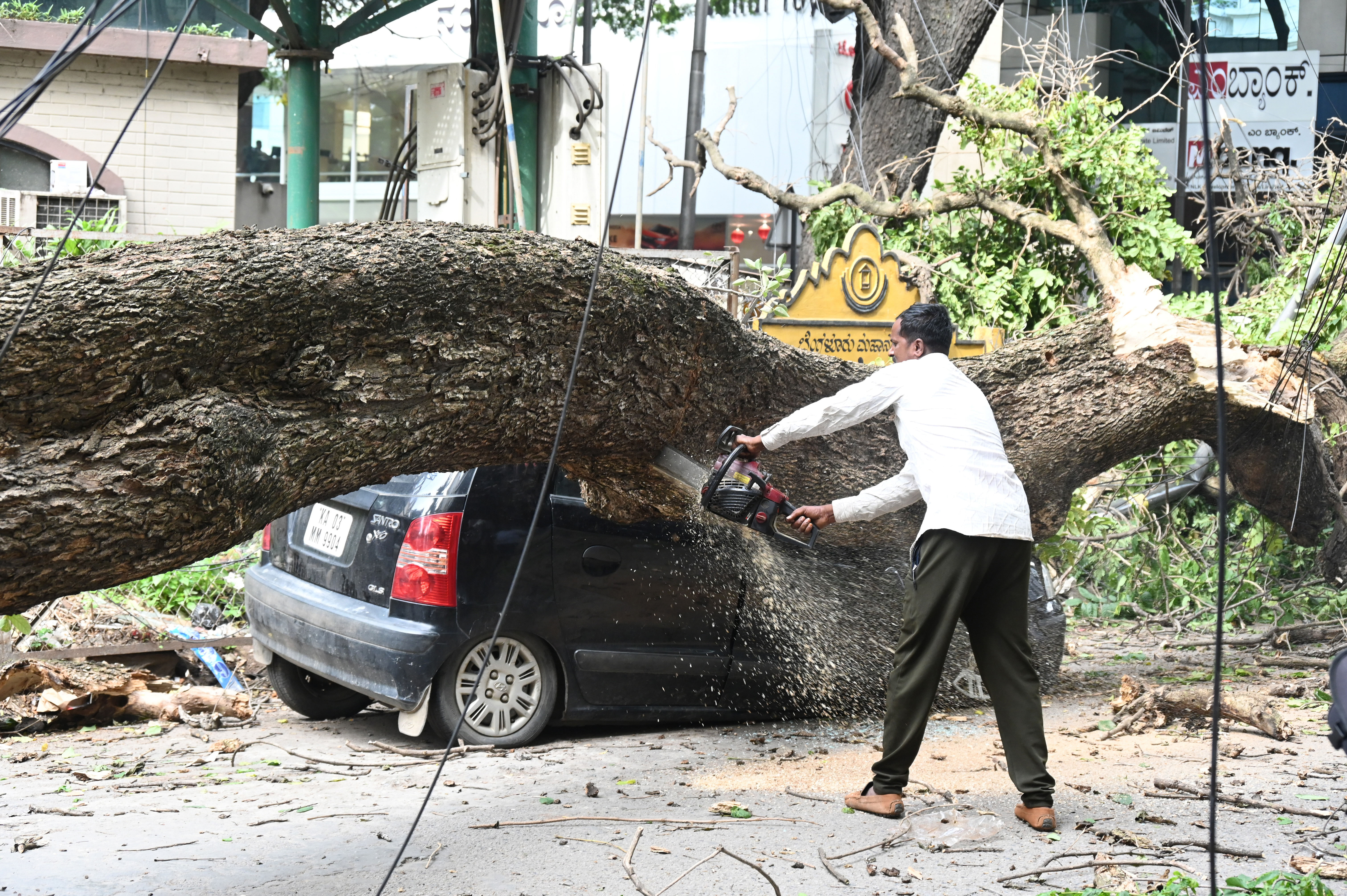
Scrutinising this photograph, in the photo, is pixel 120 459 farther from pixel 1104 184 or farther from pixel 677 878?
pixel 1104 184

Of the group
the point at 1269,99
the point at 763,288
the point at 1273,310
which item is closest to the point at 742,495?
the point at 1273,310

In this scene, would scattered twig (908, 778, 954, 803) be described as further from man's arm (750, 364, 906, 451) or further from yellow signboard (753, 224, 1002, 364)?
yellow signboard (753, 224, 1002, 364)

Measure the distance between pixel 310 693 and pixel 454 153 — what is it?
591 centimetres

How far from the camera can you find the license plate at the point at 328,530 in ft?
18.2

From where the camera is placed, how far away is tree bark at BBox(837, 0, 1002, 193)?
1073cm

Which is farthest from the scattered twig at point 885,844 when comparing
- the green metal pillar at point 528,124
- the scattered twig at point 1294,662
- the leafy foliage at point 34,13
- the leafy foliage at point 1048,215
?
the leafy foliage at point 34,13

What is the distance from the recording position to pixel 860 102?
37.1 feet

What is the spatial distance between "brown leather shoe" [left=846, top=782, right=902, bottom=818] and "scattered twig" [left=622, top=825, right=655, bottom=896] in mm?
814

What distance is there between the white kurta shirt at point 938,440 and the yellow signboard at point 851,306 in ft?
13.6

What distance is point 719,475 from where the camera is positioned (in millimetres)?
4656

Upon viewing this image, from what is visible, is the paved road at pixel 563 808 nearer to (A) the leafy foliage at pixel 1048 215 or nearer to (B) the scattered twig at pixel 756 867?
(B) the scattered twig at pixel 756 867

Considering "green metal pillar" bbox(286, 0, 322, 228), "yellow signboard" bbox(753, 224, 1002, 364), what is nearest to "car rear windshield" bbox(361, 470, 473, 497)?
"yellow signboard" bbox(753, 224, 1002, 364)

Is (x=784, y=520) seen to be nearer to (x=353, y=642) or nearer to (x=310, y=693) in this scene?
(x=353, y=642)

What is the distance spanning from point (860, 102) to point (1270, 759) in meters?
7.64
